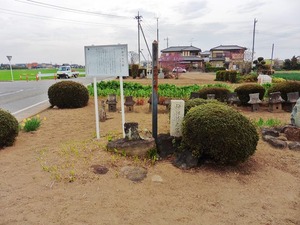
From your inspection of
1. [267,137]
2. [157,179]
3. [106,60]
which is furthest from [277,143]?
[106,60]

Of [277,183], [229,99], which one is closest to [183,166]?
[277,183]

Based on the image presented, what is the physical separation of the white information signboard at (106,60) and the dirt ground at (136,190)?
1311 millimetres

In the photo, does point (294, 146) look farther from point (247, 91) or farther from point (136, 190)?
point (247, 91)

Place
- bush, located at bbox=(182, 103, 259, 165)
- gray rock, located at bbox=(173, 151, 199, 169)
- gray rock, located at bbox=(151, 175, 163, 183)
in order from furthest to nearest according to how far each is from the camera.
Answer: gray rock, located at bbox=(173, 151, 199, 169), bush, located at bbox=(182, 103, 259, 165), gray rock, located at bbox=(151, 175, 163, 183)

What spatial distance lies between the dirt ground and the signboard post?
1.30m

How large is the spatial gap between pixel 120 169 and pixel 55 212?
1210mm

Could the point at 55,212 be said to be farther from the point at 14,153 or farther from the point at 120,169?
the point at 14,153

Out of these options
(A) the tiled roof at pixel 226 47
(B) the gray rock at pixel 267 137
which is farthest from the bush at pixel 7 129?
(A) the tiled roof at pixel 226 47

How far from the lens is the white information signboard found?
4.75 meters

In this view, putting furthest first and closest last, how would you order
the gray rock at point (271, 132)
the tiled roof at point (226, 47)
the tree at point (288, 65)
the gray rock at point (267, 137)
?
the tiled roof at point (226, 47) < the tree at point (288, 65) < the gray rock at point (271, 132) < the gray rock at point (267, 137)

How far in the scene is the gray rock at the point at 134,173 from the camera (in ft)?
11.8

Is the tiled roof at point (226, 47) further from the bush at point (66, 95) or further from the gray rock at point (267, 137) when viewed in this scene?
the gray rock at point (267, 137)

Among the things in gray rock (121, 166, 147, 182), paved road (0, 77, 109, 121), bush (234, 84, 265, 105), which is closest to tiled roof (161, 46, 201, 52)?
paved road (0, 77, 109, 121)

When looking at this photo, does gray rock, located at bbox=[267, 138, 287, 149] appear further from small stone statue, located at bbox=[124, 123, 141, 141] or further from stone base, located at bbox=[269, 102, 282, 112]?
stone base, located at bbox=[269, 102, 282, 112]
